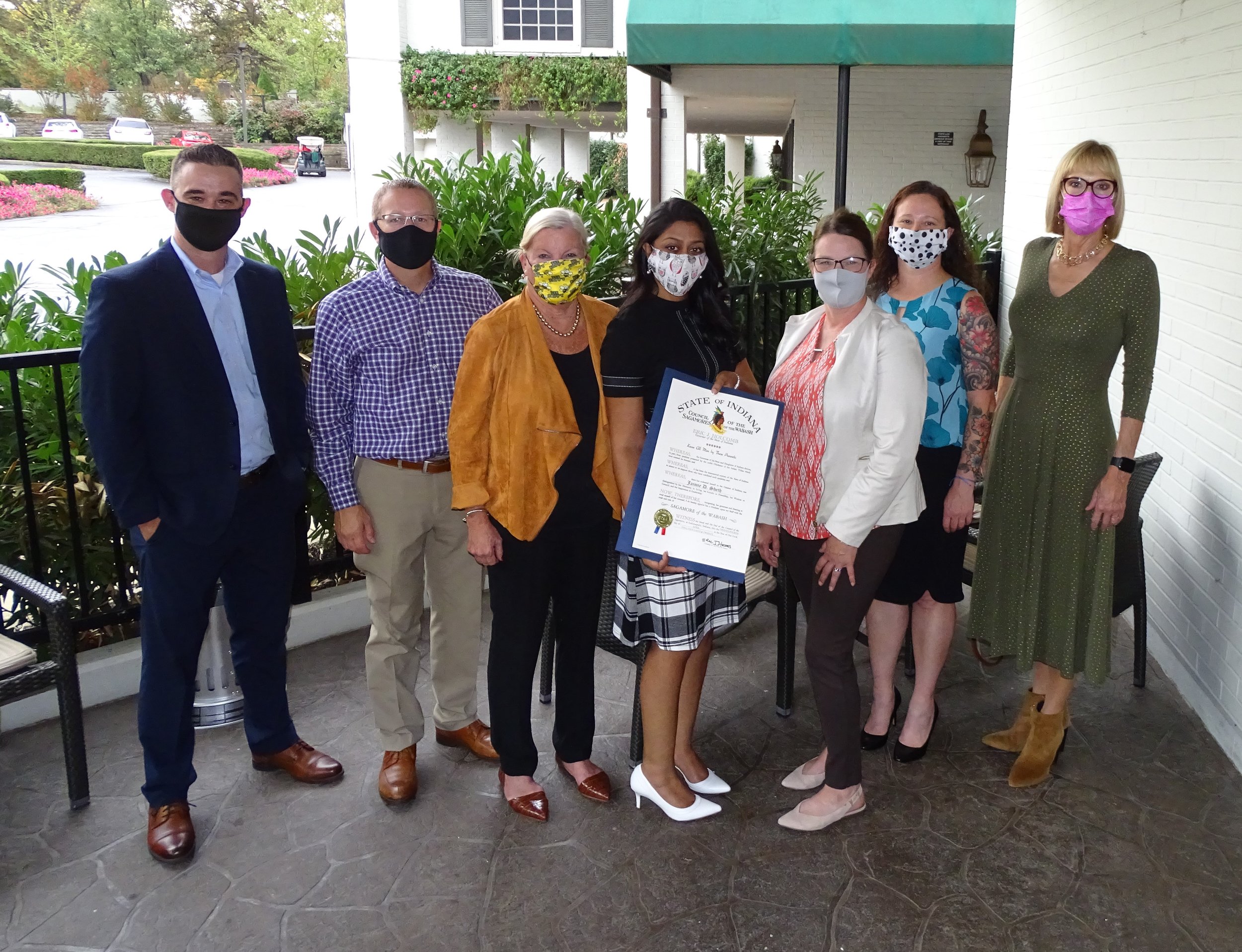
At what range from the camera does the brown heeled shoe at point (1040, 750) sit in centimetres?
324

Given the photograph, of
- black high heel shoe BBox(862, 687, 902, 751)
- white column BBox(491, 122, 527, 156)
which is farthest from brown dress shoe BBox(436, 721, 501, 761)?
white column BBox(491, 122, 527, 156)

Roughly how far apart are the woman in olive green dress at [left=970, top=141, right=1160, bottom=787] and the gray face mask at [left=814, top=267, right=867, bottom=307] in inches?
30.2

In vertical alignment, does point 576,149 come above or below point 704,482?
above

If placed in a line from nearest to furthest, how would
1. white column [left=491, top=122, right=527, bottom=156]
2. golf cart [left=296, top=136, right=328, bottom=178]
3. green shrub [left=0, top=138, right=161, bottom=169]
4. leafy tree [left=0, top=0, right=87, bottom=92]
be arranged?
leafy tree [left=0, top=0, right=87, bottom=92]
green shrub [left=0, top=138, right=161, bottom=169]
white column [left=491, top=122, right=527, bottom=156]
golf cart [left=296, top=136, right=328, bottom=178]

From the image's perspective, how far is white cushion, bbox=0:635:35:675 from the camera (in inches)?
114

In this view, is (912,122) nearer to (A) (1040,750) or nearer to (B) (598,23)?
(B) (598,23)

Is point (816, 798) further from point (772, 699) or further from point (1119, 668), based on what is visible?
point (1119, 668)

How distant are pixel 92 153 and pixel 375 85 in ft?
17.3

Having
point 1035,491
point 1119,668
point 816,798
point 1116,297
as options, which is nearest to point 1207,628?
point 1119,668

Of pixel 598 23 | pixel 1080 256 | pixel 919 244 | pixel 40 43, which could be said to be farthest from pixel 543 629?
pixel 598 23

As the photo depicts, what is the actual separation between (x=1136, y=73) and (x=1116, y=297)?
2.15 metres

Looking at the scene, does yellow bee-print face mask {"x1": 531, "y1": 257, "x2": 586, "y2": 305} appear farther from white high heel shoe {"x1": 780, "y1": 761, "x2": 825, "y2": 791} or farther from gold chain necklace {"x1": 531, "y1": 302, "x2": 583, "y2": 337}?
white high heel shoe {"x1": 780, "y1": 761, "x2": 825, "y2": 791}

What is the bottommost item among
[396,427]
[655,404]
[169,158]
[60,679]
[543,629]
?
[60,679]

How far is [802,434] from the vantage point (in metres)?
2.75
